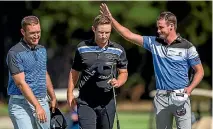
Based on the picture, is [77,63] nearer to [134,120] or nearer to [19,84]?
[19,84]

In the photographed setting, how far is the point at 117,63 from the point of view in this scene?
9312 millimetres

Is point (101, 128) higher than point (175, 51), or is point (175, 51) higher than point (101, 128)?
point (175, 51)

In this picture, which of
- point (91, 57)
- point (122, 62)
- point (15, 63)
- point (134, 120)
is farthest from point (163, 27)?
point (134, 120)

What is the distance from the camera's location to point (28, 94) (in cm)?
838

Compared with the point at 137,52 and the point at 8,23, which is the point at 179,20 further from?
the point at 8,23

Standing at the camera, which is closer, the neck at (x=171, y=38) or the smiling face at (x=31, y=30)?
the smiling face at (x=31, y=30)

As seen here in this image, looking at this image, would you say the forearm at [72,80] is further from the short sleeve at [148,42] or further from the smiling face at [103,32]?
the short sleeve at [148,42]

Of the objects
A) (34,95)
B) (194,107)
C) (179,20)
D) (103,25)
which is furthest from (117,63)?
(179,20)

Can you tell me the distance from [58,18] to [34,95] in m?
25.2

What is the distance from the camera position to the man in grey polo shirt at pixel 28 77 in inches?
337

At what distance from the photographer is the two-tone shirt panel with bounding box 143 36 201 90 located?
9.28 m

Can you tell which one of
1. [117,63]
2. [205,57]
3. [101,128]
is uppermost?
[117,63]

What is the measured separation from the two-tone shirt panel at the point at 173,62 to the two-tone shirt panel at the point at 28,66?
1.51 m

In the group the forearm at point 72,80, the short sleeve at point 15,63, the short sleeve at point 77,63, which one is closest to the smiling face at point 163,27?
the short sleeve at point 77,63
